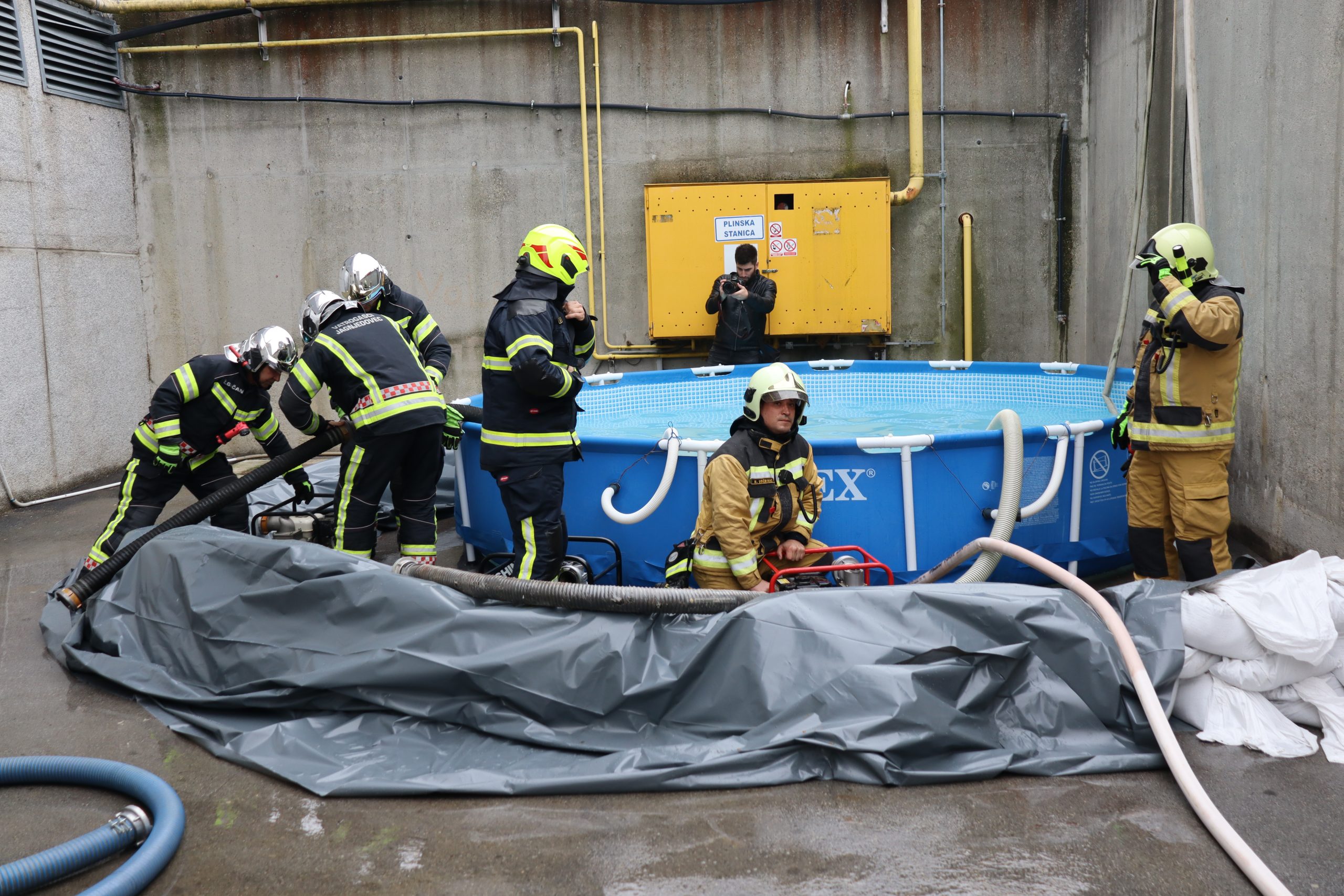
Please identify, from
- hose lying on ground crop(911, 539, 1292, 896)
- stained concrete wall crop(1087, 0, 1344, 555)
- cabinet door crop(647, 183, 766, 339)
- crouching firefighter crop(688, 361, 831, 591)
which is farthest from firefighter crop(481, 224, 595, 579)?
cabinet door crop(647, 183, 766, 339)

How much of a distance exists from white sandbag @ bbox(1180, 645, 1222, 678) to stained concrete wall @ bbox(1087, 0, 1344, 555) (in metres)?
1.50

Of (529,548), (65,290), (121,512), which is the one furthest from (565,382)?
(65,290)

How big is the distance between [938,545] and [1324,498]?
5.58ft

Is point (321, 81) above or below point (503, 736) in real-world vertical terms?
above

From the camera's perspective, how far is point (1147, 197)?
7094mm

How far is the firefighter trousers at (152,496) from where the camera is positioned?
5246mm

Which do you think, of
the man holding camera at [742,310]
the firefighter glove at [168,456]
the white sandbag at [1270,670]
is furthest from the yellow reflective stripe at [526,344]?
the man holding camera at [742,310]

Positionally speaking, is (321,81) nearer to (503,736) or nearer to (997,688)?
(503,736)

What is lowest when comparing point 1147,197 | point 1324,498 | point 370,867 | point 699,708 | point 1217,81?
point 370,867

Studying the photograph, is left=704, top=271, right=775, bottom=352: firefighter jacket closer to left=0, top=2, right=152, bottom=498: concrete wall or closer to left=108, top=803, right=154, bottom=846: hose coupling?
left=0, top=2, right=152, bottom=498: concrete wall

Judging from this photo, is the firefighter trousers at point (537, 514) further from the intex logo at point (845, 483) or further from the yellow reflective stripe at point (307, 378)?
the intex logo at point (845, 483)

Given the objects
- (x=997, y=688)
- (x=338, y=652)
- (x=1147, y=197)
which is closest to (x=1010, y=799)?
(x=997, y=688)

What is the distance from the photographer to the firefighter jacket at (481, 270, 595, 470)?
465 centimetres

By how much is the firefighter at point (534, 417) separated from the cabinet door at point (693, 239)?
4648 millimetres
